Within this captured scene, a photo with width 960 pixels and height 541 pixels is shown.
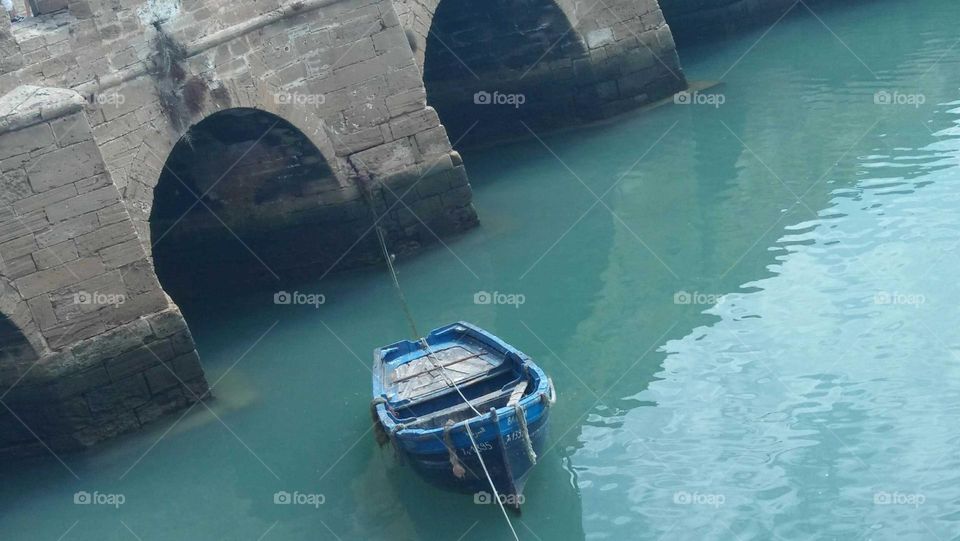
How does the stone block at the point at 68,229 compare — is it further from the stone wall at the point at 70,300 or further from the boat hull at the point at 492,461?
the boat hull at the point at 492,461

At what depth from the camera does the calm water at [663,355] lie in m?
8.14

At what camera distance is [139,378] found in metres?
10.5

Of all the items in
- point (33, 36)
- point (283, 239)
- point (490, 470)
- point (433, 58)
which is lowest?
point (490, 470)

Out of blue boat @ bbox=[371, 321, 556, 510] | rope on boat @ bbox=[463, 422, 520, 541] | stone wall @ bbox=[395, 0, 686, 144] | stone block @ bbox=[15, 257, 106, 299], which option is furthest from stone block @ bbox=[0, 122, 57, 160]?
stone wall @ bbox=[395, 0, 686, 144]

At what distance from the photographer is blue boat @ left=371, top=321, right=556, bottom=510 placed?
8031 millimetres

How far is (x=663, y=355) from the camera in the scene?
1006cm

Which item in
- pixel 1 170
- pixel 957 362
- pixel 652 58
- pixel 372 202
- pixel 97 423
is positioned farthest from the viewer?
pixel 652 58

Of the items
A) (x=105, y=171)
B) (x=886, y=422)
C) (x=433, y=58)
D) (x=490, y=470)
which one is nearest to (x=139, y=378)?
(x=105, y=171)

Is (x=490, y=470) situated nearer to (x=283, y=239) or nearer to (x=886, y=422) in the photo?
(x=886, y=422)

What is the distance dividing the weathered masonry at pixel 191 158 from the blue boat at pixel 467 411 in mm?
2410

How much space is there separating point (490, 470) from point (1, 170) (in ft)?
16.0

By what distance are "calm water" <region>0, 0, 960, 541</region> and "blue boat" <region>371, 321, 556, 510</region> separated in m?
0.34

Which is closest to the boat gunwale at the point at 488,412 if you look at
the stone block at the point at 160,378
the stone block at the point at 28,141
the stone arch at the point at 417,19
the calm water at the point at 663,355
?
the calm water at the point at 663,355

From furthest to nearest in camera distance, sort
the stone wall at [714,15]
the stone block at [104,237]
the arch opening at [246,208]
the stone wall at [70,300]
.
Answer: the stone wall at [714,15], the arch opening at [246,208], the stone block at [104,237], the stone wall at [70,300]
